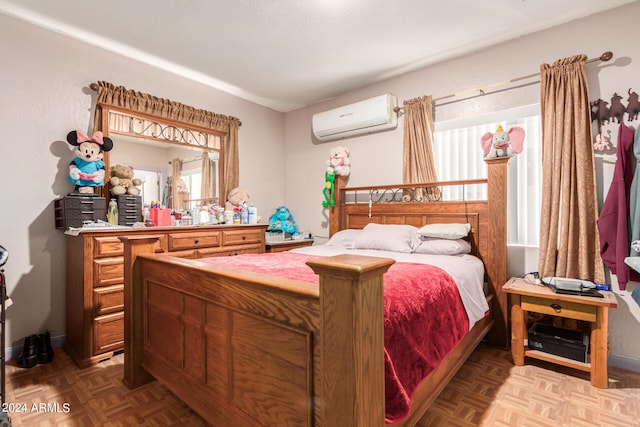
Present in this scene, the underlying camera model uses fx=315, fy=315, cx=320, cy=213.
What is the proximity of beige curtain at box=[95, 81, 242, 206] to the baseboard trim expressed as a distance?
3685 mm

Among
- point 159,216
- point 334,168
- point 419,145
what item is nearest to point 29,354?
point 159,216

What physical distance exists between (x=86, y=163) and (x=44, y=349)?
4.61 feet

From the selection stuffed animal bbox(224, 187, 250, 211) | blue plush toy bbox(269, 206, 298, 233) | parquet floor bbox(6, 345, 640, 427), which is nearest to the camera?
parquet floor bbox(6, 345, 640, 427)

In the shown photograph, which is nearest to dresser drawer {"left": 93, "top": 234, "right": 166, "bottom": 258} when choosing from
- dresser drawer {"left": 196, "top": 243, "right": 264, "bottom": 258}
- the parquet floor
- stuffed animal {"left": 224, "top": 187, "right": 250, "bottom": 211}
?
dresser drawer {"left": 196, "top": 243, "right": 264, "bottom": 258}

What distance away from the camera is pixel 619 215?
2025 millimetres

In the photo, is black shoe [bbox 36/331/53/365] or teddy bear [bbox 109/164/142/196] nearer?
black shoe [bbox 36/331/53/365]

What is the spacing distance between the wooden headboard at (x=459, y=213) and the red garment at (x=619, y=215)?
593 millimetres

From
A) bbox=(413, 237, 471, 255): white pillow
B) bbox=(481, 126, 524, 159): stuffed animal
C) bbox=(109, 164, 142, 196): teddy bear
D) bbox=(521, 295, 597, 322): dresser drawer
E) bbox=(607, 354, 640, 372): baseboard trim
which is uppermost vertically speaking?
bbox=(481, 126, 524, 159): stuffed animal

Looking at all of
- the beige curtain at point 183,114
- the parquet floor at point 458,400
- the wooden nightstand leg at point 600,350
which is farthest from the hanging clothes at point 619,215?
the beige curtain at point 183,114

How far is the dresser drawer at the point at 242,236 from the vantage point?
10.3 ft

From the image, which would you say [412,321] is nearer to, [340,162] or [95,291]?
[95,291]

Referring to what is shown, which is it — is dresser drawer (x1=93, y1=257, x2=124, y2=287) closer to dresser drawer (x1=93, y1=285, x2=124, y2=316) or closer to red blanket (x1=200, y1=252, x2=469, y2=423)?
dresser drawer (x1=93, y1=285, x2=124, y2=316)

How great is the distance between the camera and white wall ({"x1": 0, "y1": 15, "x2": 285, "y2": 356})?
234 centimetres

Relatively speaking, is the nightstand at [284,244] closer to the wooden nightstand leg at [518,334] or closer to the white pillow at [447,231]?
the white pillow at [447,231]
